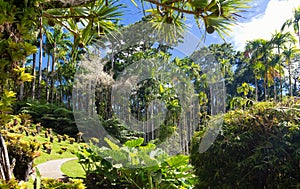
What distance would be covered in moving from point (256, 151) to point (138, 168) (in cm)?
176

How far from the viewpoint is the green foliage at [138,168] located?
4.36 metres

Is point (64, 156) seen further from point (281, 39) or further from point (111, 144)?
point (281, 39)

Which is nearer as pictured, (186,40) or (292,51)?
(186,40)

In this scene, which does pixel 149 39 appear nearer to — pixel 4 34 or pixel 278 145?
pixel 4 34

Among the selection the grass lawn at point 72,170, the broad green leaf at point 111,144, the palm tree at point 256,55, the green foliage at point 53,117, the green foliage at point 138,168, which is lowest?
the grass lawn at point 72,170

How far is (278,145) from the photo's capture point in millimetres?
3947

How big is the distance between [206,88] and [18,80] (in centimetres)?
262

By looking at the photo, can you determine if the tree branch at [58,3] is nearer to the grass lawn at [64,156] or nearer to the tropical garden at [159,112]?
the tropical garden at [159,112]

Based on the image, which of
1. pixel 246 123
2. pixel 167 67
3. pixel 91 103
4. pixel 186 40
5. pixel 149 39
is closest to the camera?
pixel 186 40

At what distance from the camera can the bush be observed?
386 centimetres

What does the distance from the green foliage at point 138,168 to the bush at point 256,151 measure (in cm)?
47

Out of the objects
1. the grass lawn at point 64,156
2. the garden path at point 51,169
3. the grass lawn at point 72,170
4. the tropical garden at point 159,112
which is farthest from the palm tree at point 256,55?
the tropical garden at point 159,112

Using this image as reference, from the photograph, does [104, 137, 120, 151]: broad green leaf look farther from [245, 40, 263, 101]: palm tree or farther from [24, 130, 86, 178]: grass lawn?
[245, 40, 263, 101]: palm tree

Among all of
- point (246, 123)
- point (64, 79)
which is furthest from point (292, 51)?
point (246, 123)
